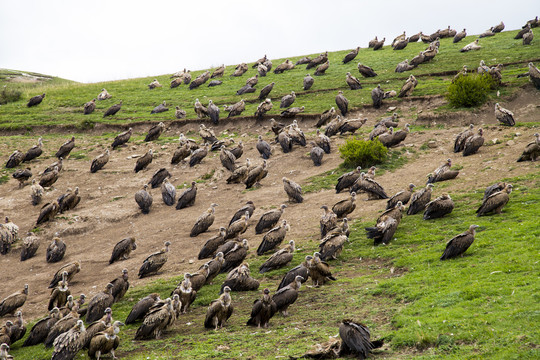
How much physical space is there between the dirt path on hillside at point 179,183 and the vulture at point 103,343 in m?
5.19

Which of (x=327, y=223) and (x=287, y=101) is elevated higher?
(x=287, y=101)

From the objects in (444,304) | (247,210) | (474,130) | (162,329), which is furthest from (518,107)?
(162,329)

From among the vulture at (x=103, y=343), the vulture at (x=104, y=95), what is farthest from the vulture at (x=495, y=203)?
the vulture at (x=104, y=95)

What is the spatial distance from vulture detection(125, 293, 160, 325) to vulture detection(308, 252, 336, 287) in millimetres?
3901

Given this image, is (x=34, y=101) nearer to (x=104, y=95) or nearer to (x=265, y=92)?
(x=104, y=95)

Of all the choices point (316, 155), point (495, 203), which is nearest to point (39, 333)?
point (495, 203)

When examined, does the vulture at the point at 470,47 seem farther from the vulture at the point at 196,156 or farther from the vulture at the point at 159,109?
the vulture at the point at 196,156

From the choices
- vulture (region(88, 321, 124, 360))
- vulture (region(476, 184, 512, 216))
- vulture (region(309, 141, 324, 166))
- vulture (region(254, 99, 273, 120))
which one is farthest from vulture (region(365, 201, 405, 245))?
vulture (region(254, 99, 273, 120))

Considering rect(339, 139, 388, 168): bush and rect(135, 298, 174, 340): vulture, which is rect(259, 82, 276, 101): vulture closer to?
rect(339, 139, 388, 168): bush

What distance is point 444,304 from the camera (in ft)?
38.8

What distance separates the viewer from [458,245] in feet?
48.0

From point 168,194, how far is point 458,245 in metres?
14.0

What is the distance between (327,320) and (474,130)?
17.5 m

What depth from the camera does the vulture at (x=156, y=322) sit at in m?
13.1
